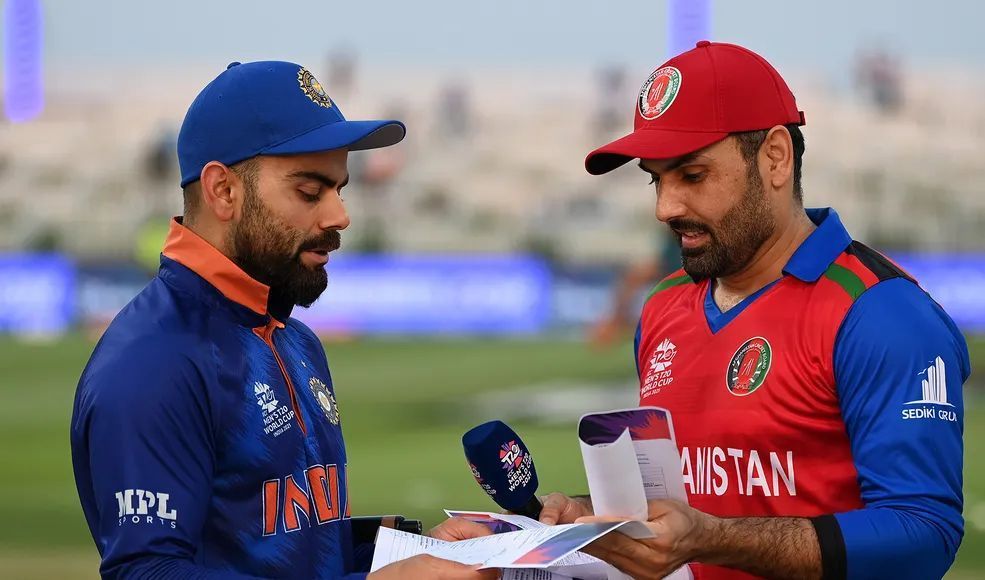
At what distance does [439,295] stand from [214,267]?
21504 mm

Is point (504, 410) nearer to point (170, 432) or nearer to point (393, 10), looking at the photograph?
point (170, 432)

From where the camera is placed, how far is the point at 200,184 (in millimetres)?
3209

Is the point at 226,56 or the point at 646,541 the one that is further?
the point at 226,56

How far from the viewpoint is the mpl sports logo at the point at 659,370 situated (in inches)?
145

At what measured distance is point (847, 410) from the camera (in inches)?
126

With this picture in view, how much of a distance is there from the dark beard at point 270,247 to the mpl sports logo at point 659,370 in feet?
3.11

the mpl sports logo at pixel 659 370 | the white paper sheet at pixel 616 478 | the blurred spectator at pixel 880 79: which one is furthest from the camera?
the blurred spectator at pixel 880 79

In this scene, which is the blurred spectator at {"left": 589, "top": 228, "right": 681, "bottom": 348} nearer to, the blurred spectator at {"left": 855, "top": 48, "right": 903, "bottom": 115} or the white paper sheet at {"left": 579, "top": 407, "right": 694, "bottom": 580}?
the blurred spectator at {"left": 855, "top": 48, "right": 903, "bottom": 115}

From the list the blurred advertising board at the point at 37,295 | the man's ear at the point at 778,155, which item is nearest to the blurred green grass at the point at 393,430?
the blurred advertising board at the point at 37,295

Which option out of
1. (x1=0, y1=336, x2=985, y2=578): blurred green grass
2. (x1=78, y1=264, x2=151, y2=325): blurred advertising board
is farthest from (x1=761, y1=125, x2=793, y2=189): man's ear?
(x1=78, y1=264, x2=151, y2=325): blurred advertising board

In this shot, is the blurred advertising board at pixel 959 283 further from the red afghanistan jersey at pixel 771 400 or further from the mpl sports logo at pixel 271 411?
the mpl sports logo at pixel 271 411

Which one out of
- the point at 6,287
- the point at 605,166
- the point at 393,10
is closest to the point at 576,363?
the point at 6,287

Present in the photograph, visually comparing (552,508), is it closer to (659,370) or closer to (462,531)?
(462,531)

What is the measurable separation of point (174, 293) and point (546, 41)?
3447cm
